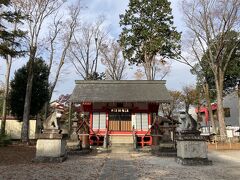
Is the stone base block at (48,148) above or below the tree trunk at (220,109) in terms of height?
below

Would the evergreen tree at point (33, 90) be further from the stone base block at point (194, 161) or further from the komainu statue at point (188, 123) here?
the stone base block at point (194, 161)

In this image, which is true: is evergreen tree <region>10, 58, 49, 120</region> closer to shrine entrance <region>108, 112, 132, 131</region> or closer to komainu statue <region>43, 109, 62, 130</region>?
shrine entrance <region>108, 112, 132, 131</region>

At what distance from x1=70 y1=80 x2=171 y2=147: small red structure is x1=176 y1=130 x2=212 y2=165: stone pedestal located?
1093 cm

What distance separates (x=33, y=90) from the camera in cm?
2939

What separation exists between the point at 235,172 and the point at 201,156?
2.31 meters

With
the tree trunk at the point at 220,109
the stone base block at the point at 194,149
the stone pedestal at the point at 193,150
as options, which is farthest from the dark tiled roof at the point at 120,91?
the stone base block at the point at 194,149

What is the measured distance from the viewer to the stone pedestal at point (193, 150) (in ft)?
41.7

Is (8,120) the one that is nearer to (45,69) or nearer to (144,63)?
(45,69)

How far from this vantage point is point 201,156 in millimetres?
12852

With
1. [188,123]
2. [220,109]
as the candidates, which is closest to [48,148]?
[188,123]

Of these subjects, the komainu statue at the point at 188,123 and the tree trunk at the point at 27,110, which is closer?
the komainu statue at the point at 188,123

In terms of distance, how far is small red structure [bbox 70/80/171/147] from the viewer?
80.2 ft

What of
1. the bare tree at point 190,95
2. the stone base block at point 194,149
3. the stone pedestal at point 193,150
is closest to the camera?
the stone pedestal at point 193,150

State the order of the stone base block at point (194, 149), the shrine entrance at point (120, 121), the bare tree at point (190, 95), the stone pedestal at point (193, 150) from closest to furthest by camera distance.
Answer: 1. the stone pedestal at point (193, 150)
2. the stone base block at point (194, 149)
3. the shrine entrance at point (120, 121)
4. the bare tree at point (190, 95)
